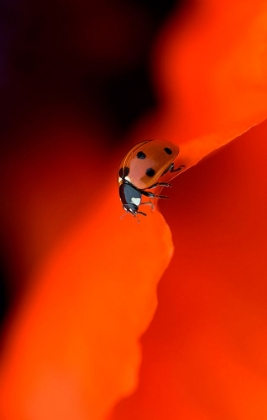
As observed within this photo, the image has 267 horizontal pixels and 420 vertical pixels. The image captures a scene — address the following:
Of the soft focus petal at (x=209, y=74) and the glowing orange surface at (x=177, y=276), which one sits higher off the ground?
the soft focus petal at (x=209, y=74)

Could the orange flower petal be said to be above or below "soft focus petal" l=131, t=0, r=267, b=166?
below

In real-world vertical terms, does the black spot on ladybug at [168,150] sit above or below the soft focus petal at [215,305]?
above

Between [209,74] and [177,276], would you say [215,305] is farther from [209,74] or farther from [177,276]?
[209,74]

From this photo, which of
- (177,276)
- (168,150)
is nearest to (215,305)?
(177,276)

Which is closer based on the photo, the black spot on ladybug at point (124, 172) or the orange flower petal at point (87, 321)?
the orange flower petal at point (87, 321)

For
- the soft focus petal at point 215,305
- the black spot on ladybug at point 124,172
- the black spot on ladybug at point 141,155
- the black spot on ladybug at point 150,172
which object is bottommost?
the soft focus petal at point 215,305

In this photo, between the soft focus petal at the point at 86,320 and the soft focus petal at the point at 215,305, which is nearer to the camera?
the soft focus petal at the point at 86,320

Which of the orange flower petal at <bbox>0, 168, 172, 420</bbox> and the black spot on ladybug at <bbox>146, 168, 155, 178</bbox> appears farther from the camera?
the black spot on ladybug at <bbox>146, 168, 155, 178</bbox>

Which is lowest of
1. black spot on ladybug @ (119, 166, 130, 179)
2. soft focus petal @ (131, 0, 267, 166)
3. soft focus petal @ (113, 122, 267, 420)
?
soft focus petal @ (113, 122, 267, 420)

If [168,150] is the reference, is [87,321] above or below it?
below
